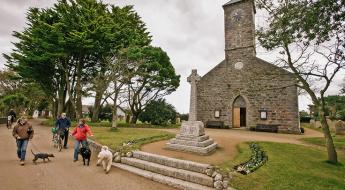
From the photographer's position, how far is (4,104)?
97.7 feet

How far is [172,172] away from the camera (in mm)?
7113

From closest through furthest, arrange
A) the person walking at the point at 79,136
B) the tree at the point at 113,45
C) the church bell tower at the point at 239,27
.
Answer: the person walking at the point at 79,136, the tree at the point at 113,45, the church bell tower at the point at 239,27

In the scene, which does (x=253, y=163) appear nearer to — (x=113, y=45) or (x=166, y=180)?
(x=166, y=180)

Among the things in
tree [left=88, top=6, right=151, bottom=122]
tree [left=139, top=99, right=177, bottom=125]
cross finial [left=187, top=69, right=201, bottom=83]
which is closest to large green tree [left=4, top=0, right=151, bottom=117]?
tree [left=88, top=6, right=151, bottom=122]

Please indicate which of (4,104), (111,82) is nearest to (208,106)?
(111,82)

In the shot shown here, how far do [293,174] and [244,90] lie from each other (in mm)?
16574

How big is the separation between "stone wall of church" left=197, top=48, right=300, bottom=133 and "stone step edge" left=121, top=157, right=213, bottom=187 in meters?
14.3

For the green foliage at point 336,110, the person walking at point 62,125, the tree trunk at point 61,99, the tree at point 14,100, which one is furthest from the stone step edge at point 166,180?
the tree at point 14,100

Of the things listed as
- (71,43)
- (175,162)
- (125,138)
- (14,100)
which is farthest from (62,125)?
(14,100)

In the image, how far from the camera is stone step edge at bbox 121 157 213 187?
648cm

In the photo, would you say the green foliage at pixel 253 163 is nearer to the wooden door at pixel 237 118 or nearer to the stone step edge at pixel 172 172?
the stone step edge at pixel 172 172

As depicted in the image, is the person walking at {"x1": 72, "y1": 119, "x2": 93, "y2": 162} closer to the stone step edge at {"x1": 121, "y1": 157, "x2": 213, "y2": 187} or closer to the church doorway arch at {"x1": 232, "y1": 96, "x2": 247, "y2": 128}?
the stone step edge at {"x1": 121, "y1": 157, "x2": 213, "y2": 187}

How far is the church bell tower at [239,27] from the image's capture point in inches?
937

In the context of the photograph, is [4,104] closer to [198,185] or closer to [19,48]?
[19,48]
